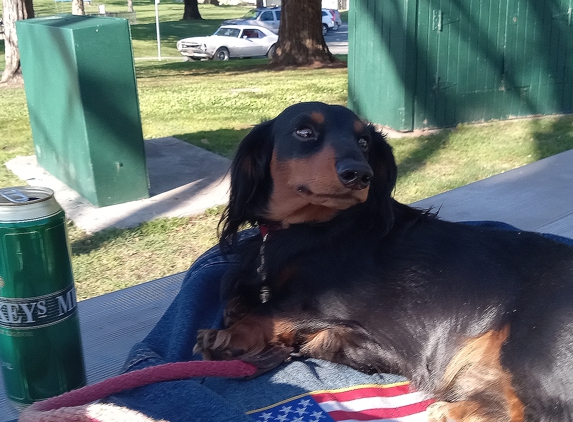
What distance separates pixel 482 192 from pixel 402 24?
2.99 metres

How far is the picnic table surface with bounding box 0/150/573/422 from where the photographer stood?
8.36 feet

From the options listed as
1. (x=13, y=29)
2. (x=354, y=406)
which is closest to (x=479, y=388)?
(x=354, y=406)

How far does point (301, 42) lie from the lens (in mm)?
14188

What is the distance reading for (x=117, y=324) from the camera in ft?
9.07

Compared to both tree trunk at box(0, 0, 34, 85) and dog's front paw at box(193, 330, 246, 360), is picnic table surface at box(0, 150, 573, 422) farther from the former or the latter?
tree trunk at box(0, 0, 34, 85)

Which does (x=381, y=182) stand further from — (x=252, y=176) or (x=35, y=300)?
(x=35, y=300)

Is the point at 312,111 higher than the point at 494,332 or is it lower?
higher

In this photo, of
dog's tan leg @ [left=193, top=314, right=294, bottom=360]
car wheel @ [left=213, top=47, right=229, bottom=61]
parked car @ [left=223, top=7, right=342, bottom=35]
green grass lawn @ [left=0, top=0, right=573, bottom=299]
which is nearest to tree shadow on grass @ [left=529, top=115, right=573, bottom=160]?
green grass lawn @ [left=0, top=0, right=573, bottom=299]

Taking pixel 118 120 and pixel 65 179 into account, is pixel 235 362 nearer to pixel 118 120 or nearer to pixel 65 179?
pixel 118 120

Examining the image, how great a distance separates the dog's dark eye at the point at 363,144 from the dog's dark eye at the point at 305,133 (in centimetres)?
18

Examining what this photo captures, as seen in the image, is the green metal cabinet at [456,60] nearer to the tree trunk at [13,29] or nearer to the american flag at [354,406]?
the tree trunk at [13,29]

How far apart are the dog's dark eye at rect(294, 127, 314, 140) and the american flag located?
867 mm

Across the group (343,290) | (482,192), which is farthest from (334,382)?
(482,192)

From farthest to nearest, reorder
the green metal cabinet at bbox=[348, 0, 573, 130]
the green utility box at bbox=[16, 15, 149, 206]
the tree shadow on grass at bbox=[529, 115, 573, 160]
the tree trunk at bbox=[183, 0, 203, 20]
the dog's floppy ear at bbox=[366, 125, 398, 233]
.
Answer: the tree trunk at bbox=[183, 0, 203, 20]
the green metal cabinet at bbox=[348, 0, 573, 130]
the tree shadow on grass at bbox=[529, 115, 573, 160]
the green utility box at bbox=[16, 15, 149, 206]
the dog's floppy ear at bbox=[366, 125, 398, 233]
